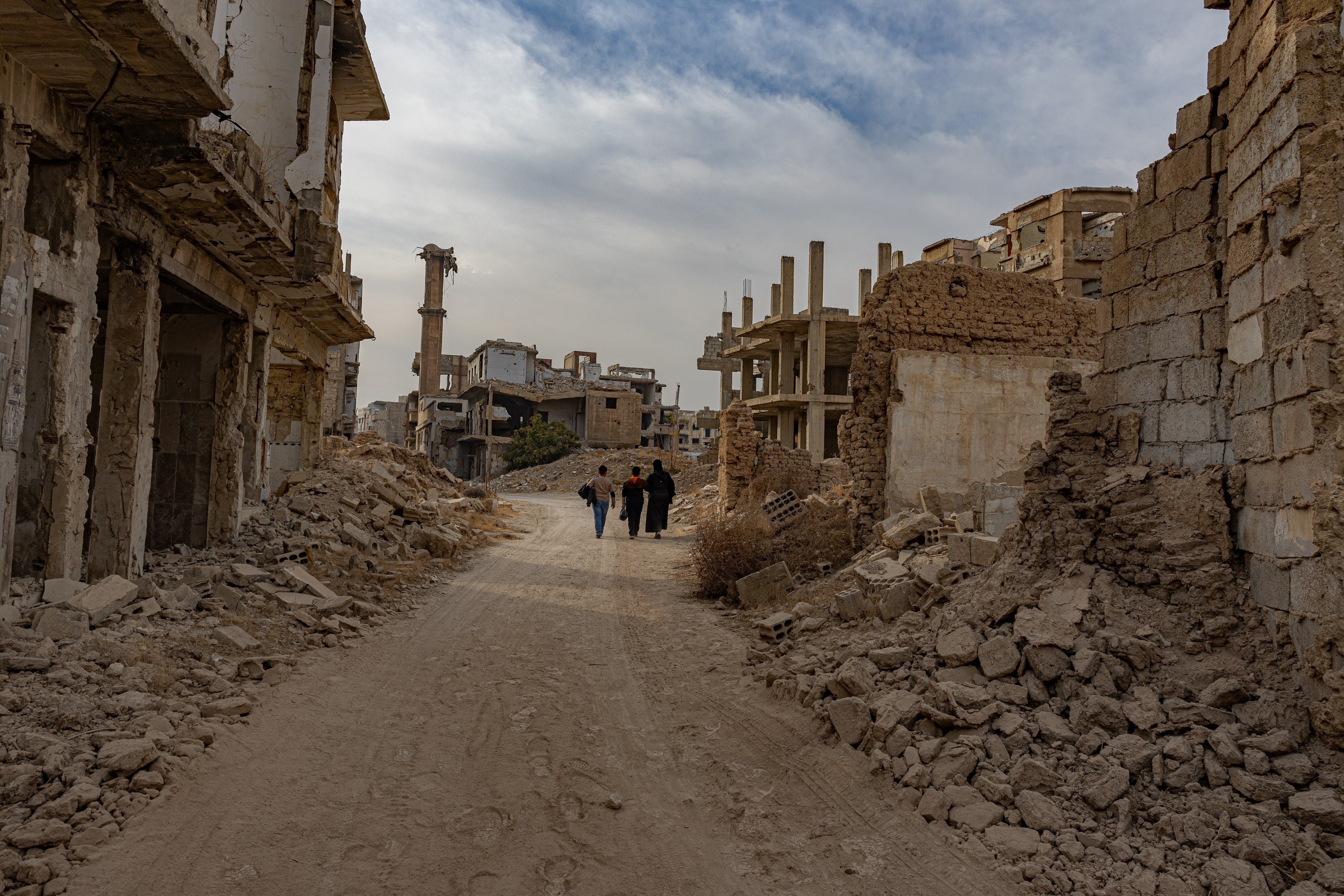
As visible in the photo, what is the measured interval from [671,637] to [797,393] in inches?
996

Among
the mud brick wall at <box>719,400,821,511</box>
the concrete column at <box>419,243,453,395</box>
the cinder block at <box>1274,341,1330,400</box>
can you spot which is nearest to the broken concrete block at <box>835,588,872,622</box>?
the cinder block at <box>1274,341,1330,400</box>

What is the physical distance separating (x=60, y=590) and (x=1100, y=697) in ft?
22.8

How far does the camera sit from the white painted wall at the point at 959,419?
440 inches

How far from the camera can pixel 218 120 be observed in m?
8.07

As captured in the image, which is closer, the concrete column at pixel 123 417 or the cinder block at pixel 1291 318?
the cinder block at pixel 1291 318

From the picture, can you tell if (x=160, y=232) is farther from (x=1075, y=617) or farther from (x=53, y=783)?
(x=1075, y=617)

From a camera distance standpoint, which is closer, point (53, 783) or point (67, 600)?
point (53, 783)

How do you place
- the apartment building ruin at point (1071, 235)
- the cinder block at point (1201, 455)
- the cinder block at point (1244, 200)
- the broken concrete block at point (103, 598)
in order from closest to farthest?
the cinder block at point (1244, 200)
the cinder block at point (1201, 455)
the broken concrete block at point (103, 598)
the apartment building ruin at point (1071, 235)

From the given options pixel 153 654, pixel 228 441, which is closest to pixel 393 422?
pixel 228 441

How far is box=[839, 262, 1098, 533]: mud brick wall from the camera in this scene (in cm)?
1137

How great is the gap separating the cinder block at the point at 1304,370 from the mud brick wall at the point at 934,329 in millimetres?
7258

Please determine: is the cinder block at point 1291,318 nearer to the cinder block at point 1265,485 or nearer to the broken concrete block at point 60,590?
the cinder block at point 1265,485

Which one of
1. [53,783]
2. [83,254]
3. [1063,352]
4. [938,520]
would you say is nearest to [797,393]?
[1063,352]

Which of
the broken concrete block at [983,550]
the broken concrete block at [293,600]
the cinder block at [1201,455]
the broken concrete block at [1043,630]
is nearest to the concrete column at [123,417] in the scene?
the broken concrete block at [293,600]
